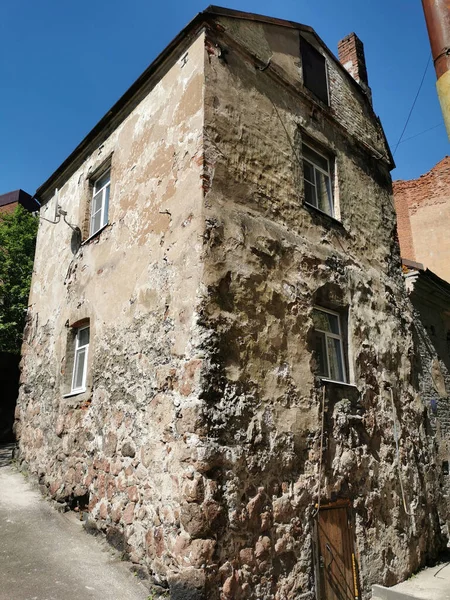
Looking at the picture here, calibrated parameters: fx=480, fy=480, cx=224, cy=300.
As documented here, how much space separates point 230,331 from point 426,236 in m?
15.8

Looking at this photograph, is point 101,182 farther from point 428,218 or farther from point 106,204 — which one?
point 428,218

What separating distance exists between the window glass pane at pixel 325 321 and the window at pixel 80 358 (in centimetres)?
366

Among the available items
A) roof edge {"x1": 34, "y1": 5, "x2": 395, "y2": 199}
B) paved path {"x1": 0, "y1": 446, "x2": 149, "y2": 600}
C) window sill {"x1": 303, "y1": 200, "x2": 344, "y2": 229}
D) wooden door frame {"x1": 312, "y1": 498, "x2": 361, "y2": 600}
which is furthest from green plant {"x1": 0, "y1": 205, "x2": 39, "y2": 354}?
wooden door frame {"x1": 312, "y1": 498, "x2": 361, "y2": 600}

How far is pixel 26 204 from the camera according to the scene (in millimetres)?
24109

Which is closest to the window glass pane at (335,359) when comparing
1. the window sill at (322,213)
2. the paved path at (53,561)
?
the window sill at (322,213)

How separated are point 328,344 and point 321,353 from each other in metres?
0.24

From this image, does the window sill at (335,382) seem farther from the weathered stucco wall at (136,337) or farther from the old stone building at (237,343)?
the weathered stucco wall at (136,337)

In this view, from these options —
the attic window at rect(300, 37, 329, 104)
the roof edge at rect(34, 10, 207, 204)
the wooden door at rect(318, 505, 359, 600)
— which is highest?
the attic window at rect(300, 37, 329, 104)

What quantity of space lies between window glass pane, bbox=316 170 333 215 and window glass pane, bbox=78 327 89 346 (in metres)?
4.37

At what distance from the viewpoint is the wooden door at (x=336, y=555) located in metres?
5.72

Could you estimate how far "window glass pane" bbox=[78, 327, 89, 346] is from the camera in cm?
800

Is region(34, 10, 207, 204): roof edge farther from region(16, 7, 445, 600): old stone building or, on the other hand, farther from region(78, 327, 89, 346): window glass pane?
→ region(78, 327, 89, 346): window glass pane

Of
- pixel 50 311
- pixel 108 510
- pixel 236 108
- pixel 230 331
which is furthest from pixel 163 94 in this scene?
pixel 108 510

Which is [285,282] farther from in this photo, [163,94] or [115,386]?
[163,94]
